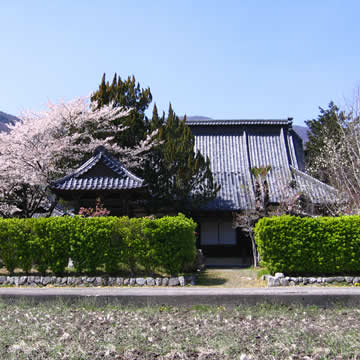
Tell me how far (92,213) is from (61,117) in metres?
6.09

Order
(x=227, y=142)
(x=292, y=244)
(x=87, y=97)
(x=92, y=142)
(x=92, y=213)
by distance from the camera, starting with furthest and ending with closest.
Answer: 1. (x=227, y=142)
2. (x=87, y=97)
3. (x=92, y=142)
4. (x=92, y=213)
5. (x=292, y=244)

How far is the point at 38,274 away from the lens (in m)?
12.6

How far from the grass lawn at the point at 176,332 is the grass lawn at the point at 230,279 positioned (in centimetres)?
499

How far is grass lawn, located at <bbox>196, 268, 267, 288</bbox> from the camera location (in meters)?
12.1

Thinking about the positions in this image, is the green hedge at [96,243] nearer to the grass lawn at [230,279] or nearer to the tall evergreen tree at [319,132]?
the grass lawn at [230,279]

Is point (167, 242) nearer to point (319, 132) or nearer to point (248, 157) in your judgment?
point (248, 157)

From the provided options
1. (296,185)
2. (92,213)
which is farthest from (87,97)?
(296,185)

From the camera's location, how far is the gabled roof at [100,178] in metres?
14.1

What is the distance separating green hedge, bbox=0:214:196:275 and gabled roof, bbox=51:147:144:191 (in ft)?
6.89

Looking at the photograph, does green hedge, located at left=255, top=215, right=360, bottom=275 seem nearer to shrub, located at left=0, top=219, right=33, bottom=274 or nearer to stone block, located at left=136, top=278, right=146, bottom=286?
stone block, located at left=136, top=278, right=146, bottom=286

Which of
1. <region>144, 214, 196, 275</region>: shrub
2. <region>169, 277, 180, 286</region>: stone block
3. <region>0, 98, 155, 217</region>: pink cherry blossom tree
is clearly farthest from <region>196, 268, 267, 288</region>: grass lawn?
<region>0, 98, 155, 217</region>: pink cherry blossom tree

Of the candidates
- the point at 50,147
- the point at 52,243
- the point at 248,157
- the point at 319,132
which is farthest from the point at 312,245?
the point at 319,132

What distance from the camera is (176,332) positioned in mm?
5551

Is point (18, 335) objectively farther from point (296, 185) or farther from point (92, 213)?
point (296, 185)
